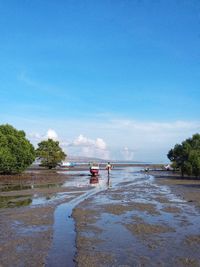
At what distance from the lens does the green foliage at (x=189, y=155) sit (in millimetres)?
69213

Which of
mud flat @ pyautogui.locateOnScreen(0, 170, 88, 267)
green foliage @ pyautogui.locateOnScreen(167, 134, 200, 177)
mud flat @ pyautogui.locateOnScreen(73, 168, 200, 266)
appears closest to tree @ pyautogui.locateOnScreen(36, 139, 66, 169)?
green foliage @ pyautogui.locateOnScreen(167, 134, 200, 177)

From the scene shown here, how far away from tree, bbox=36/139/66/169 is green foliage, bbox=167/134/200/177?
107 feet

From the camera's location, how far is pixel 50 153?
107 metres

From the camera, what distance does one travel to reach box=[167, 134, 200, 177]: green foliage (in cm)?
6921

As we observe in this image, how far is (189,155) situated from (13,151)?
1242 inches

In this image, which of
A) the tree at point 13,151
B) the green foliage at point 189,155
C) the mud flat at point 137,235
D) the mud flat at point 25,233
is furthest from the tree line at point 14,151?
the mud flat at point 137,235

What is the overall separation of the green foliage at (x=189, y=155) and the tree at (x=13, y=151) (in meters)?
29.0

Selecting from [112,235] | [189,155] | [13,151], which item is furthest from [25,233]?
[189,155]

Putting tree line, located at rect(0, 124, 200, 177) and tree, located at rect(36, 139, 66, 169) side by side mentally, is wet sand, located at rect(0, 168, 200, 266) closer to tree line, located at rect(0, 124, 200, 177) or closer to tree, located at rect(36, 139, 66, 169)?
tree line, located at rect(0, 124, 200, 177)

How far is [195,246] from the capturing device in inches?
619

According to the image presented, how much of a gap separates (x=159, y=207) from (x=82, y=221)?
830 cm

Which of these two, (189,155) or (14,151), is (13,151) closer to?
(14,151)

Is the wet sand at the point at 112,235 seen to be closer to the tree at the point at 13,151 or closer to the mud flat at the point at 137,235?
the mud flat at the point at 137,235

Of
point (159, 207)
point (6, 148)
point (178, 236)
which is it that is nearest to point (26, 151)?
point (6, 148)
